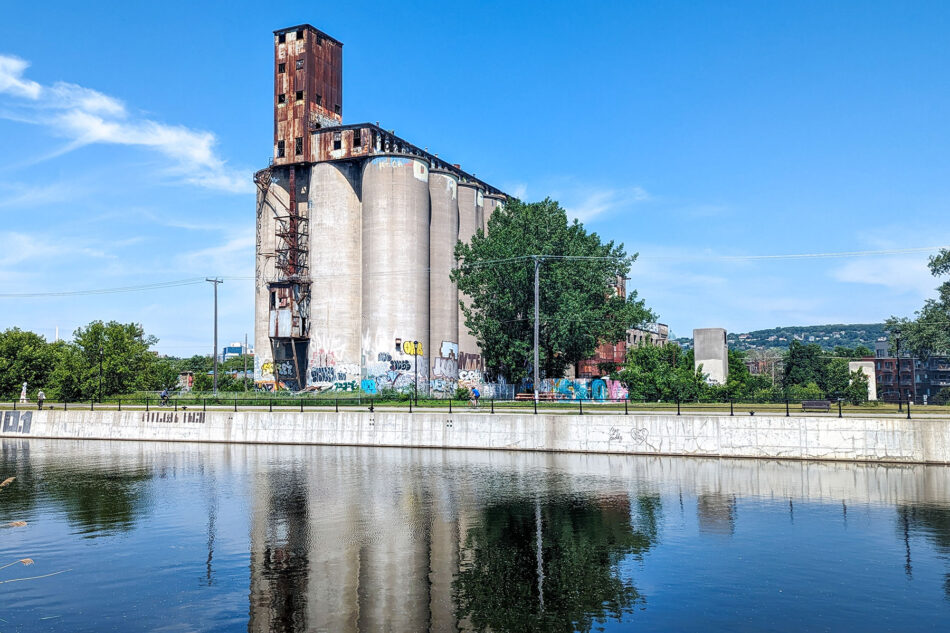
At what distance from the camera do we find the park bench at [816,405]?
120ft

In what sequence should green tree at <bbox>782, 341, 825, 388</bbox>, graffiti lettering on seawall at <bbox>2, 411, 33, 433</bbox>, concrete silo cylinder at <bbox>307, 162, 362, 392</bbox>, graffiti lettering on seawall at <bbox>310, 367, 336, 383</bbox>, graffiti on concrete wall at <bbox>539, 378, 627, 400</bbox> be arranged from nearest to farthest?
graffiti lettering on seawall at <bbox>2, 411, 33, 433</bbox> → graffiti on concrete wall at <bbox>539, 378, 627, 400</bbox> → graffiti lettering on seawall at <bbox>310, 367, 336, 383</bbox> → concrete silo cylinder at <bbox>307, 162, 362, 392</bbox> → green tree at <bbox>782, 341, 825, 388</bbox>

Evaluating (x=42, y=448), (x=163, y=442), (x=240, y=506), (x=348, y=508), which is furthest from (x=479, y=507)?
(x=42, y=448)

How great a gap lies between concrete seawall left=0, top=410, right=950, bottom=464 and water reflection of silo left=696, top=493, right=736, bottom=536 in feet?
31.7

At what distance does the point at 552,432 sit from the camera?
35938 millimetres

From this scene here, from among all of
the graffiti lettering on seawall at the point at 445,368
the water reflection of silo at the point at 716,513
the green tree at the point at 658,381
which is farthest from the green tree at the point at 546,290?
the water reflection of silo at the point at 716,513

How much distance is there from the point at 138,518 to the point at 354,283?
148 ft

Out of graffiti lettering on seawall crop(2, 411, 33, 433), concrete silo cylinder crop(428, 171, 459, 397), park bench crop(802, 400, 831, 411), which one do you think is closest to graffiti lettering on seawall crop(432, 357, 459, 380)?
concrete silo cylinder crop(428, 171, 459, 397)

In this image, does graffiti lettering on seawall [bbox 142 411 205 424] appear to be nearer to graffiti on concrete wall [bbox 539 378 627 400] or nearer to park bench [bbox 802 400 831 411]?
graffiti on concrete wall [bbox 539 378 627 400]

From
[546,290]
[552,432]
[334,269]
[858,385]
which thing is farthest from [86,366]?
[858,385]

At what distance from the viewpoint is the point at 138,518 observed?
21078mm

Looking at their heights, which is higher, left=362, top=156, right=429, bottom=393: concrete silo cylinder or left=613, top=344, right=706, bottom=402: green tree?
left=362, top=156, right=429, bottom=393: concrete silo cylinder

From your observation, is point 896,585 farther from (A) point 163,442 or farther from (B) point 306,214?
(B) point 306,214

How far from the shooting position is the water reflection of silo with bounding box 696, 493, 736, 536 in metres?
19.0

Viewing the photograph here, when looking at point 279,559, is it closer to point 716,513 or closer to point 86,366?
point 716,513
